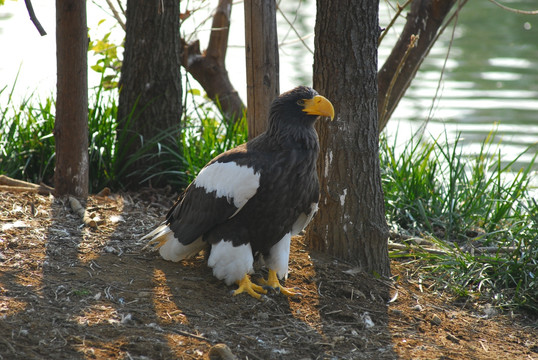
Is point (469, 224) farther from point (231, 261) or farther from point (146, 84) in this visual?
point (146, 84)

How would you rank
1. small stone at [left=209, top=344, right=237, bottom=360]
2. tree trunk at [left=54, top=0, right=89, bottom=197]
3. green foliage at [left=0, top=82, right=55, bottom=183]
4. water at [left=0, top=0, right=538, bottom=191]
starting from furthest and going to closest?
water at [left=0, top=0, right=538, bottom=191]
green foliage at [left=0, top=82, right=55, bottom=183]
tree trunk at [left=54, top=0, right=89, bottom=197]
small stone at [left=209, top=344, right=237, bottom=360]

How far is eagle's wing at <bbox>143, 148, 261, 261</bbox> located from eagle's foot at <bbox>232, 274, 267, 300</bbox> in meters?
0.35

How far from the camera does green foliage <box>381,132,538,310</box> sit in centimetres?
425

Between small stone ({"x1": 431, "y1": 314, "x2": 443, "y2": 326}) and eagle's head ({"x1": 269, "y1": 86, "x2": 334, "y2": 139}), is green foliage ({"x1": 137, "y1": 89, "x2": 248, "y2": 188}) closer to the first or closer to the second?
eagle's head ({"x1": 269, "y1": 86, "x2": 334, "y2": 139})

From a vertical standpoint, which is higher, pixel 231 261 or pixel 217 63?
pixel 217 63

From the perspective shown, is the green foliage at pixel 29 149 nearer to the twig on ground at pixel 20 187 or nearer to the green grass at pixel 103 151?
the green grass at pixel 103 151

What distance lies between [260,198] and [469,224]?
6.97ft

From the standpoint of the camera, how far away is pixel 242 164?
3664 mm

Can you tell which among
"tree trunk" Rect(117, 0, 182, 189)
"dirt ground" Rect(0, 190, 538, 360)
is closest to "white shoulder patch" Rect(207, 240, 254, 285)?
"dirt ground" Rect(0, 190, 538, 360)

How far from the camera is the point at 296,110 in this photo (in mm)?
3771

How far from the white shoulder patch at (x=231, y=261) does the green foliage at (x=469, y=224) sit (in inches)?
48.3

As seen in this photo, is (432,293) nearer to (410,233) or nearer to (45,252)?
(410,233)

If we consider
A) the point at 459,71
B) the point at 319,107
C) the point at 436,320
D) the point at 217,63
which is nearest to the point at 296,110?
the point at 319,107

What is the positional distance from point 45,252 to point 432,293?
7.67 feet
